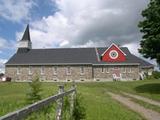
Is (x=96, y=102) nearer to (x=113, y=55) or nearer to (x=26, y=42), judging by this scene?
(x=113, y=55)

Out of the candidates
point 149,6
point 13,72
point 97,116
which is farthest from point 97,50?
point 97,116

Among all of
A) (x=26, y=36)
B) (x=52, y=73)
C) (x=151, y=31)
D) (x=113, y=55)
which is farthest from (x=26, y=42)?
(x=151, y=31)

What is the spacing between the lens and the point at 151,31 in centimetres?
3319

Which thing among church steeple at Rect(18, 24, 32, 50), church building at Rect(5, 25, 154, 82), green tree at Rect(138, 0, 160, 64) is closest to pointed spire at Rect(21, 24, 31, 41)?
church steeple at Rect(18, 24, 32, 50)

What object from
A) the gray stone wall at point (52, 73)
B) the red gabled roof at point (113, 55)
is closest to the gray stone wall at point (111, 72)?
the gray stone wall at point (52, 73)

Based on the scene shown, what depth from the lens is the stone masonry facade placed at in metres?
64.4

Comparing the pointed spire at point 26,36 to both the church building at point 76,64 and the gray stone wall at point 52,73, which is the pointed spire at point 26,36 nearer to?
the church building at point 76,64

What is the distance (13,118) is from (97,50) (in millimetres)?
65133

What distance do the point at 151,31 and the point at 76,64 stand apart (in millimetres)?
34051

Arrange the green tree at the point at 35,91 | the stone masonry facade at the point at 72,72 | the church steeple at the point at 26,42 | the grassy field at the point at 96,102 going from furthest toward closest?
1. the church steeple at the point at 26,42
2. the stone masonry facade at the point at 72,72
3. the grassy field at the point at 96,102
4. the green tree at the point at 35,91

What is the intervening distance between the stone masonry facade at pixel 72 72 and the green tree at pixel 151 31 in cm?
3021

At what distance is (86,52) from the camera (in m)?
68.6

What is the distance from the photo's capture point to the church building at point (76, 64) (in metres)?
64.6

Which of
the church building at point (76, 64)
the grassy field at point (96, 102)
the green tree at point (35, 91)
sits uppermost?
the church building at point (76, 64)
